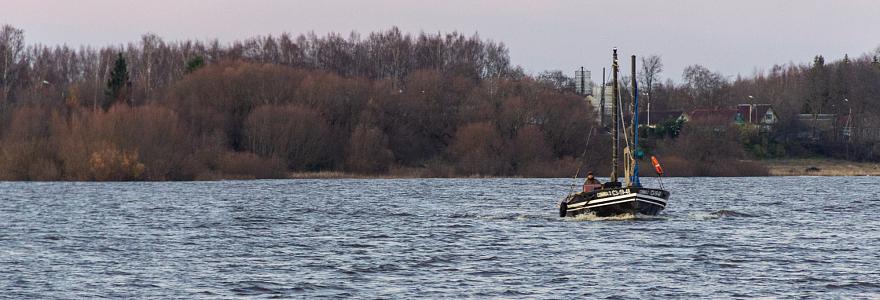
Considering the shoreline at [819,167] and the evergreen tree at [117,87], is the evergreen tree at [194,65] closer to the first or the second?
the evergreen tree at [117,87]

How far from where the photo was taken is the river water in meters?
34.6

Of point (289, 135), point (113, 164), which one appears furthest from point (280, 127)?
point (113, 164)

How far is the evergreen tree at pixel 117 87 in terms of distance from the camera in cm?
12988

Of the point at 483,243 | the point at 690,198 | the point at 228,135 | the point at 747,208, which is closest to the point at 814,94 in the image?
the point at 228,135

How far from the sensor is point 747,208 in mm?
73312

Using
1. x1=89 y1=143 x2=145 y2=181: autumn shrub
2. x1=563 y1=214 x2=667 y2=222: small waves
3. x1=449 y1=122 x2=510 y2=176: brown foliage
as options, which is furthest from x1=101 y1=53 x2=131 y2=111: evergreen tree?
x1=563 y1=214 x2=667 y2=222: small waves

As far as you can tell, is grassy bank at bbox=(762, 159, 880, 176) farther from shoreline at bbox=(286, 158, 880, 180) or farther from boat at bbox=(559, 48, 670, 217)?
boat at bbox=(559, 48, 670, 217)

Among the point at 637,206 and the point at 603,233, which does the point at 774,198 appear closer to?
the point at 637,206

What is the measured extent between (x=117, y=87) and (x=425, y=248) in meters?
92.1

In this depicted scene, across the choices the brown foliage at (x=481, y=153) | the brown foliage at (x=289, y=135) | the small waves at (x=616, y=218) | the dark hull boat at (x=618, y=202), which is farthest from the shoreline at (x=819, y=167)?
the dark hull boat at (x=618, y=202)

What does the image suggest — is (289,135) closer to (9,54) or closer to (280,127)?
(280,127)

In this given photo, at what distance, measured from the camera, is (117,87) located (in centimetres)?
13200

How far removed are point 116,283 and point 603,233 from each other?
888 inches

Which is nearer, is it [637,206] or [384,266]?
[384,266]
